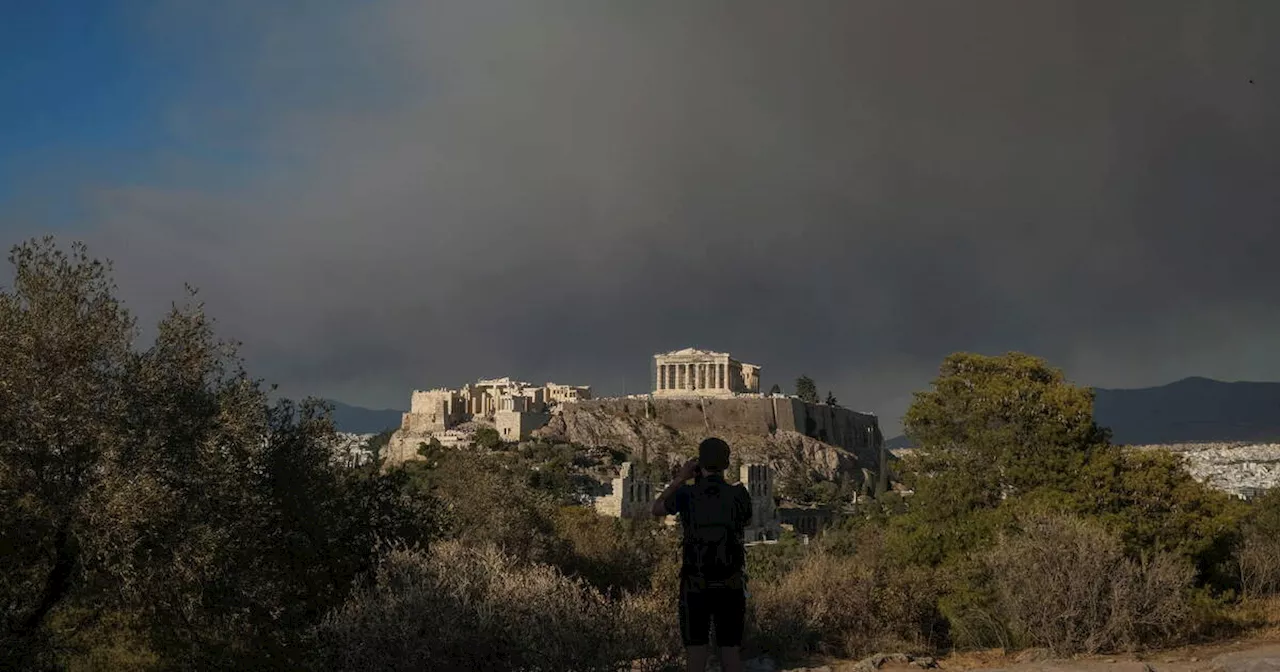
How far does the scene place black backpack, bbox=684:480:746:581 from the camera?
7.00 m

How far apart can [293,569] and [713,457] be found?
10.5 m

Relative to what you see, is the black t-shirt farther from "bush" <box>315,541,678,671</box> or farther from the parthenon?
the parthenon

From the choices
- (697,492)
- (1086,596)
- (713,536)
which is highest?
(697,492)

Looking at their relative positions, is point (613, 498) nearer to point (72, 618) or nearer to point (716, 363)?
point (72, 618)

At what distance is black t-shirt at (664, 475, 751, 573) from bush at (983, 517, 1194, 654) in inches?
346

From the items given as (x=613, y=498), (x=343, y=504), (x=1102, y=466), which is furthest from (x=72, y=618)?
(x=613, y=498)

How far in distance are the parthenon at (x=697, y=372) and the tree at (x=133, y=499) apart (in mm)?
138093

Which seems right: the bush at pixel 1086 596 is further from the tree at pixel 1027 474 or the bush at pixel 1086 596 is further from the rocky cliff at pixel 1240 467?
the rocky cliff at pixel 1240 467

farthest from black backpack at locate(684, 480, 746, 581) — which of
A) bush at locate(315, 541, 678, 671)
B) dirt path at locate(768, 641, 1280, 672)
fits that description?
dirt path at locate(768, 641, 1280, 672)

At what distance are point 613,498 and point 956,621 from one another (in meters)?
52.6

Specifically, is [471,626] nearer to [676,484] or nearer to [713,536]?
[676,484]

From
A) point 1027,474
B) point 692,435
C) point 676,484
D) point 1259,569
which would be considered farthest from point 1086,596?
point 692,435

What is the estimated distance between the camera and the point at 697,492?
712 cm

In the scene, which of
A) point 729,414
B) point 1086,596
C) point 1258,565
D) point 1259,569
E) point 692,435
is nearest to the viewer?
point 1086,596
